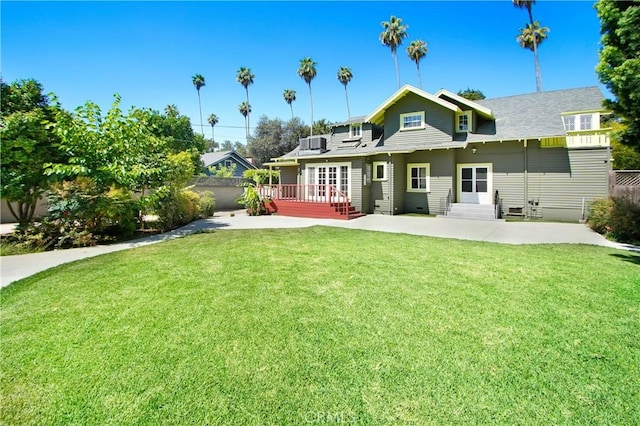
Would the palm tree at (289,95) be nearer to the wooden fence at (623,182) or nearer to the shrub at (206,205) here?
the shrub at (206,205)

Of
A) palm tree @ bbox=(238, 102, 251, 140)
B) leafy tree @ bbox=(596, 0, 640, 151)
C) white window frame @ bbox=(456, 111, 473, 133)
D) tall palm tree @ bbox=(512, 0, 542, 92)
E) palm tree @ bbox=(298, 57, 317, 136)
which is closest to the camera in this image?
leafy tree @ bbox=(596, 0, 640, 151)

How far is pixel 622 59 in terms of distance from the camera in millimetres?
5688

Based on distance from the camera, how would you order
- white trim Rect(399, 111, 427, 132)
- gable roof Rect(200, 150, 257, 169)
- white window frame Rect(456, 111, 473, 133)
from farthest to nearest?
gable roof Rect(200, 150, 257, 169) → white trim Rect(399, 111, 427, 132) → white window frame Rect(456, 111, 473, 133)

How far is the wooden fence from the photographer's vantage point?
10242 mm

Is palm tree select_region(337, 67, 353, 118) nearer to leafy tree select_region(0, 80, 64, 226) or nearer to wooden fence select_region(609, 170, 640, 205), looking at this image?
wooden fence select_region(609, 170, 640, 205)

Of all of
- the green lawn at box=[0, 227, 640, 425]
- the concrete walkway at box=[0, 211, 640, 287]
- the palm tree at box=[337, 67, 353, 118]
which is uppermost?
the palm tree at box=[337, 67, 353, 118]

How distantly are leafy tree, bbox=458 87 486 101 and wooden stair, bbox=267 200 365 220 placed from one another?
2410cm

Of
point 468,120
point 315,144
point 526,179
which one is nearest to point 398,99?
point 468,120

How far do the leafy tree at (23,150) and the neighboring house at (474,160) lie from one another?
10070 mm

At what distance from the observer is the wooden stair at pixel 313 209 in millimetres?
14211

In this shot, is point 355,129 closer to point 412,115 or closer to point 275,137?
point 412,115

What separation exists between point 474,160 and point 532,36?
21.1m

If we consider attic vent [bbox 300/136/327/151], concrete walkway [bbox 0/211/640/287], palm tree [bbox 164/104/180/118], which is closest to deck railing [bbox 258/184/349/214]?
concrete walkway [bbox 0/211/640/287]

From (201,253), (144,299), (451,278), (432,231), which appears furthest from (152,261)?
(432,231)
